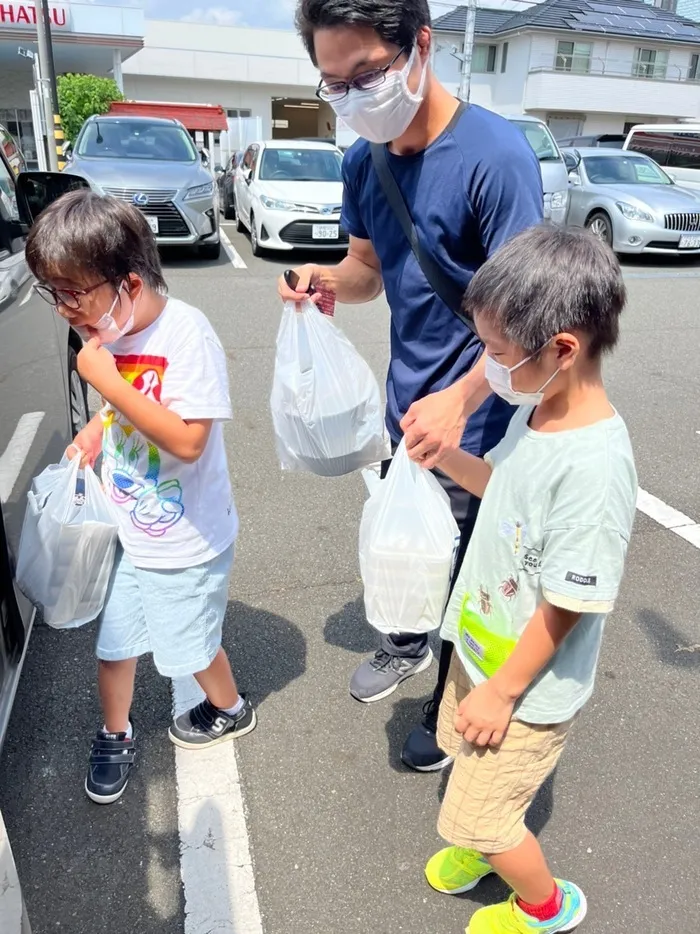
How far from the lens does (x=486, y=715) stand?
1.46 m

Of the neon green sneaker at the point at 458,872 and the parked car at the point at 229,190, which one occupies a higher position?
the neon green sneaker at the point at 458,872

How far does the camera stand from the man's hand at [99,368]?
161cm

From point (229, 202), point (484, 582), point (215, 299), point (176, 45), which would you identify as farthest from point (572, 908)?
point (176, 45)

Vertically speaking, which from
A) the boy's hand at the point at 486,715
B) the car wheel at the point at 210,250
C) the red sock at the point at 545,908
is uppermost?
the boy's hand at the point at 486,715

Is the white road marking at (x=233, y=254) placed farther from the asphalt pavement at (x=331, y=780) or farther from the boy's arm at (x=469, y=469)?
the boy's arm at (x=469, y=469)

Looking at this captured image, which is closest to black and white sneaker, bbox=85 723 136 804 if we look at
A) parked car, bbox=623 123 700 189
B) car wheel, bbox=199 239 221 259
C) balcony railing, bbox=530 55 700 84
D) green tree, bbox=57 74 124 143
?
car wheel, bbox=199 239 221 259

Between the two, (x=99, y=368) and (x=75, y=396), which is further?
(x=75, y=396)

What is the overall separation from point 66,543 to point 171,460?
34cm

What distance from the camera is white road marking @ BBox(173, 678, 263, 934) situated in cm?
177

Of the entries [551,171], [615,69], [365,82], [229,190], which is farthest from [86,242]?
[615,69]

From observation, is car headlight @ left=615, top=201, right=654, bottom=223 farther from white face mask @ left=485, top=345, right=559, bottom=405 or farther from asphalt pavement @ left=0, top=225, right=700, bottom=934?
white face mask @ left=485, top=345, right=559, bottom=405

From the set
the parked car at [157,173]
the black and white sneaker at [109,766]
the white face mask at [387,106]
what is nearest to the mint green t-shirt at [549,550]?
the white face mask at [387,106]

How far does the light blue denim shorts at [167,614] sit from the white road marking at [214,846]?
0.38 meters

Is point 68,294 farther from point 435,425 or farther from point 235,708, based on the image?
point 235,708
